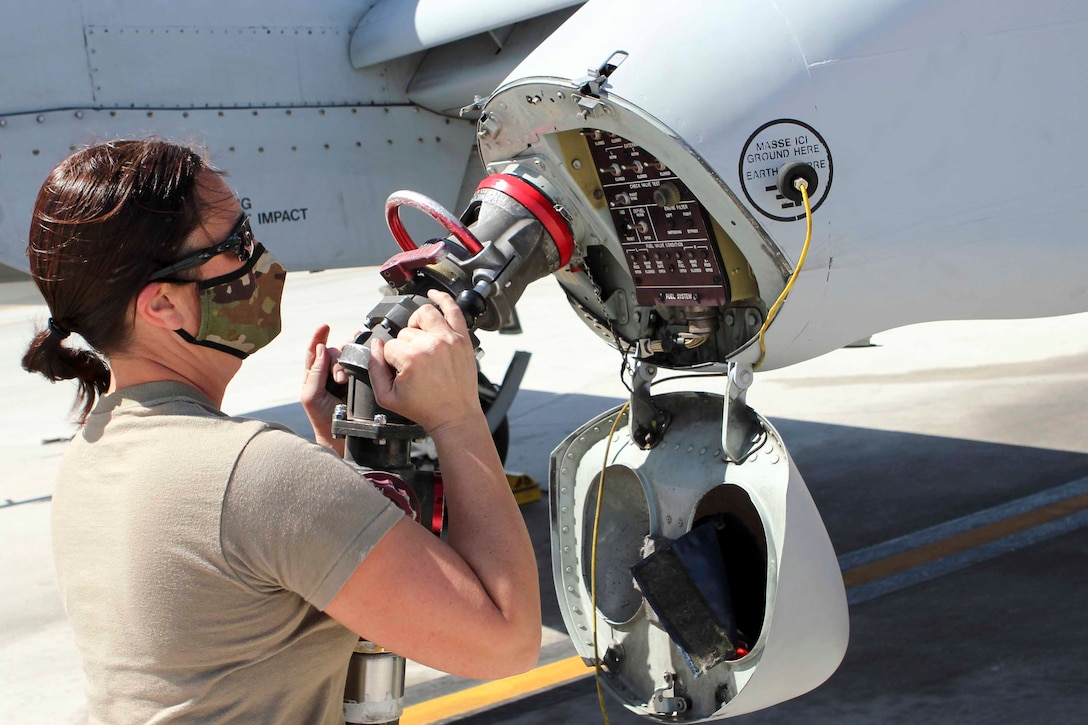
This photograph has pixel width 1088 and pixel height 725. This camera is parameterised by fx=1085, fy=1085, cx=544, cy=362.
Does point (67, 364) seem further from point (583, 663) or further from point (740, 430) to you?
point (583, 663)

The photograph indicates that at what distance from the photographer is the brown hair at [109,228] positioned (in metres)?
1.45

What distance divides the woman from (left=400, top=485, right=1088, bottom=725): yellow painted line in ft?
7.56

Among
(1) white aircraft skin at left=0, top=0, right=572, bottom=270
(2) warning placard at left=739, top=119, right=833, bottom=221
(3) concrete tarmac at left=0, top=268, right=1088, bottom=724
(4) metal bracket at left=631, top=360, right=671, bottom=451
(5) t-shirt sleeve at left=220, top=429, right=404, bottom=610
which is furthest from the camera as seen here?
(1) white aircraft skin at left=0, top=0, right=572, bottom=270

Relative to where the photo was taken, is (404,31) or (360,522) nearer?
(360,522)

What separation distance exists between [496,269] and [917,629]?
8.30ft

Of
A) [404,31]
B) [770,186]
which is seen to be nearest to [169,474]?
[770,186]

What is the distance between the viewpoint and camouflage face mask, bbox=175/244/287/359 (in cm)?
160

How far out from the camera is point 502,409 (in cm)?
590

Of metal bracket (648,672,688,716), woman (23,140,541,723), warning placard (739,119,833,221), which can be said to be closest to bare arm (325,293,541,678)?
woman (23,140,541,723)

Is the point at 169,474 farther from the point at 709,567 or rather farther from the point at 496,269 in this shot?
the point at 709,567

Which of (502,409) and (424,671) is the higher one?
(502,409)

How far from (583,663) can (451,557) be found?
267cm

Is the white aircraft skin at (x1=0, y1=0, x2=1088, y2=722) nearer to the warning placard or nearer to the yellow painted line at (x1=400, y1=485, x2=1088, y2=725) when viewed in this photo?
the warning placard

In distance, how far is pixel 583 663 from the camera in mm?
3965
